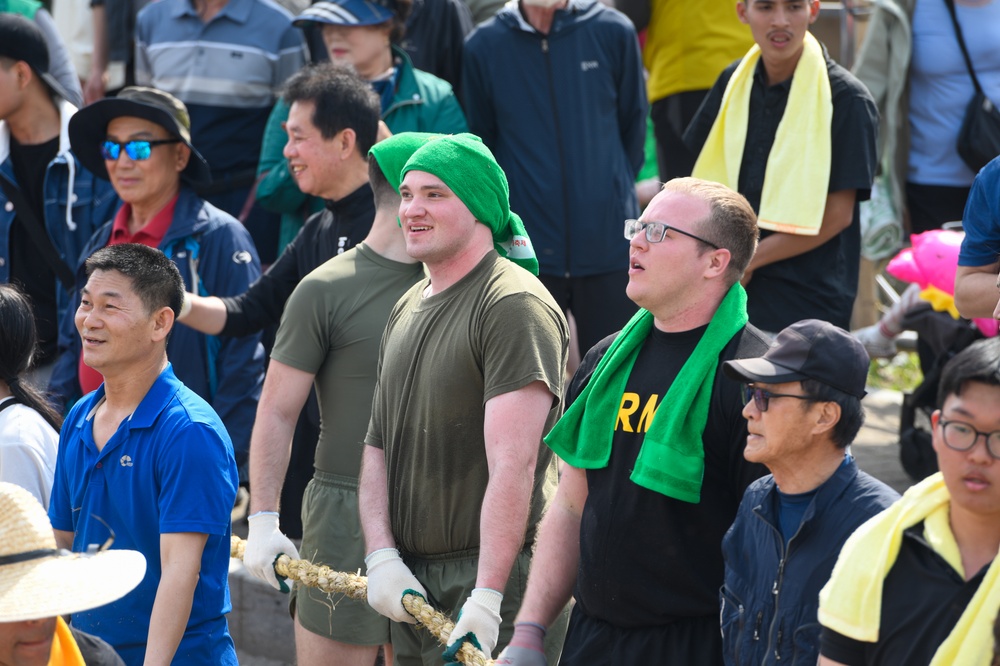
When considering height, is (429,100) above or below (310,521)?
above

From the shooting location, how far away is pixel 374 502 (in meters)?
4.10

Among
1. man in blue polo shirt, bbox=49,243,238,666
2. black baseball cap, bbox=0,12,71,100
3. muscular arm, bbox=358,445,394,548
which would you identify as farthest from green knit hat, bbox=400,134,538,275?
black baseball cap, bbox=0,12,71,100

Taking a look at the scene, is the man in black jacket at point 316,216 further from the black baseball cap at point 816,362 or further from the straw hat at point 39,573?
the black baseball cap at point 816,362

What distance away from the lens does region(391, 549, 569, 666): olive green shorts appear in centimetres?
401

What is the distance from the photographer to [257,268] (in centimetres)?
598

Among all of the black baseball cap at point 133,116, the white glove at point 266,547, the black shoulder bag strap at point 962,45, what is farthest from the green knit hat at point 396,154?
the black shoulder bag strap at point 962,45

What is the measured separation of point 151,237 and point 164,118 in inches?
21.3

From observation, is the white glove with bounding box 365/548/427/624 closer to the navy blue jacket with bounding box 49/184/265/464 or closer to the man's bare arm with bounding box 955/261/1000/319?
the man's bare arm with bounding box 955/261/1000/319

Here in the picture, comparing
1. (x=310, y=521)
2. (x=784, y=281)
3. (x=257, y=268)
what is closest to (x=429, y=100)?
(x=257, y=268)

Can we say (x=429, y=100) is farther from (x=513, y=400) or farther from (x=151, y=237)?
(x=513, y=400)

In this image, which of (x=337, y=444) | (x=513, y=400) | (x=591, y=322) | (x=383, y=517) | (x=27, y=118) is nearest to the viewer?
(x=513, y=400)

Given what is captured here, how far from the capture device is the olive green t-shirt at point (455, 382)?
3.83 metres

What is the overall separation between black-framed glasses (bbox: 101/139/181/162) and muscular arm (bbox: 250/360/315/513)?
1791 mm

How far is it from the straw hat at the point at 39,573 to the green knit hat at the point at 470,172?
1562mm
